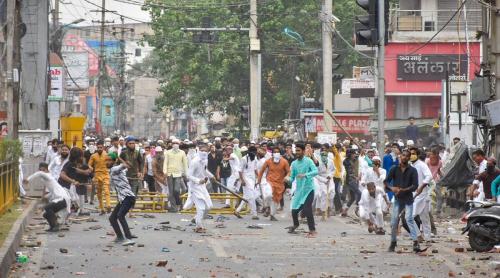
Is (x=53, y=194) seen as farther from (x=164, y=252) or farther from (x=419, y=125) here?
(x=419, y=125)

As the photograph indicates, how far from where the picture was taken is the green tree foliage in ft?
198

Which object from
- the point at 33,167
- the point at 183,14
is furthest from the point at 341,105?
the point at 33,167

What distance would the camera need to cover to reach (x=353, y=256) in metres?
16.2

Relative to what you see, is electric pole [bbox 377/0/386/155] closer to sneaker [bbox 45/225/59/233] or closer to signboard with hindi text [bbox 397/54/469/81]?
sneaker [bbox 45/225/59/233]

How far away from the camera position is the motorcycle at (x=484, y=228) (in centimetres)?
1686

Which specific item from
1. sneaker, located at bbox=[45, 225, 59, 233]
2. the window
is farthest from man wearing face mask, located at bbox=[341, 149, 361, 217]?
the window

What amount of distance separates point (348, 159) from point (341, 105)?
3218 centimetres

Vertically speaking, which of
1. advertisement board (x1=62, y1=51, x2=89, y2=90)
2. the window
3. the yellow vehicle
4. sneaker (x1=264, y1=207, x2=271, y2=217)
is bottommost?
sneaker (x1=264, y1=207, x2=271, y2=217)

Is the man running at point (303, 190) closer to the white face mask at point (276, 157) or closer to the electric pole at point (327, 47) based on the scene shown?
the white face mask at point (276, 157)

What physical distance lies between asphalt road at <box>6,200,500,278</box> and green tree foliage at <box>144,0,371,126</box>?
38.8m

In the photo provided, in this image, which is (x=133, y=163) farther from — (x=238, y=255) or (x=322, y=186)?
(x=238, y=255)

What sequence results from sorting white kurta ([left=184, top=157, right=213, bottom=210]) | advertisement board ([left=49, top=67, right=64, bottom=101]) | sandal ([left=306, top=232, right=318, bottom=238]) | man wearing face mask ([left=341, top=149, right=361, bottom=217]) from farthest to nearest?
advertisement board ([left=49, top=67, right=64, bottom=101]) < man wearing face mask ([left=341, top=149, right=361, bottom=217]) < white kurta ([left=184, top=157, right=213, bottom=210]) < sandal ([left=306, top=232, right=318, bottom=238])

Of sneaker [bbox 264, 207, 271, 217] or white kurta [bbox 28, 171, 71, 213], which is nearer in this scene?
white kurta [bbox 28, 171, 71, 213]

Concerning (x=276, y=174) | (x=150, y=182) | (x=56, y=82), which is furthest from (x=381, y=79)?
(x=56, y=82)
